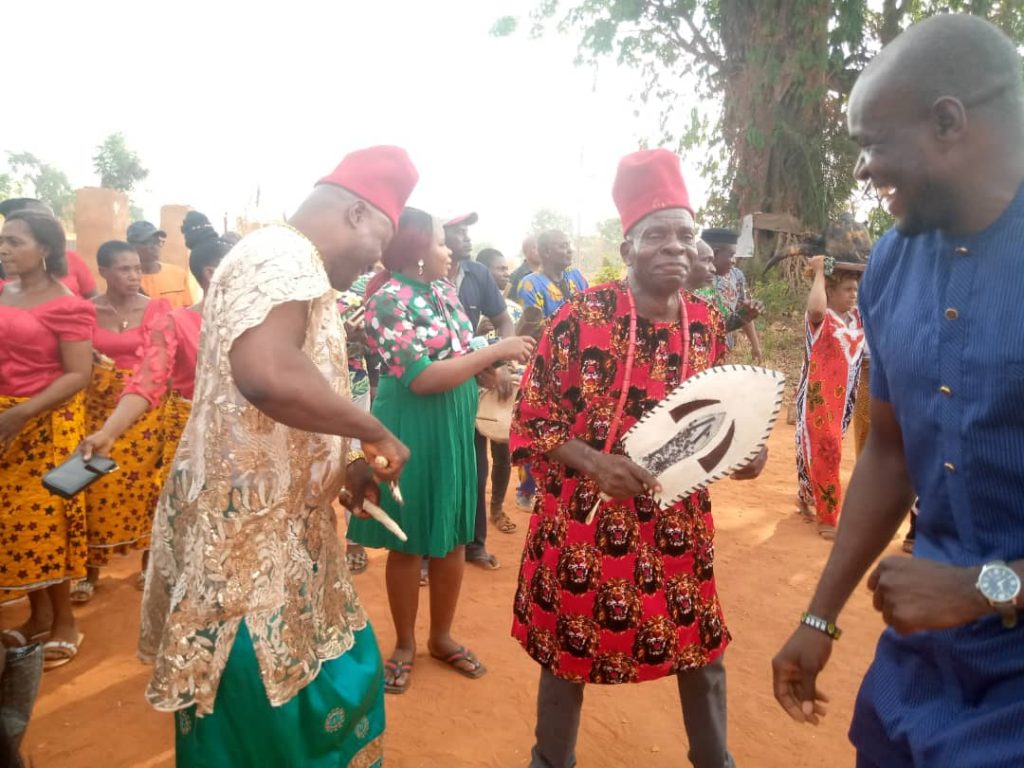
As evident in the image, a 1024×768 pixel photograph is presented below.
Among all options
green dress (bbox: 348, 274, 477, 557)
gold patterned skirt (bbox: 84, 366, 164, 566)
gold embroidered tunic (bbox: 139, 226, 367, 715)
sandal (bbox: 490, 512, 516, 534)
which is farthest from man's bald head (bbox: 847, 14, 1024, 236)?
sandal (bbox: 490, 512, 516, 534)

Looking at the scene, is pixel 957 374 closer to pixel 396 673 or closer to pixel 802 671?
pixel 802 671

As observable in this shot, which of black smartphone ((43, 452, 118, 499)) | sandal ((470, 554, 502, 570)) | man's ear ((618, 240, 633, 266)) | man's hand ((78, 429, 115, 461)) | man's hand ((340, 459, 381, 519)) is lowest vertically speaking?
sandal ((470, 554, 502, 570))

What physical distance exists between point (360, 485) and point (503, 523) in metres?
3.62

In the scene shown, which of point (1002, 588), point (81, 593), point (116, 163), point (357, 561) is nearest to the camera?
point (1002, 588)

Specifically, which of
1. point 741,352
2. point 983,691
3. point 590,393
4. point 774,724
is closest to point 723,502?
point 774,724

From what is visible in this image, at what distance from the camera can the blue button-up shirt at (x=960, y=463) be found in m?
1.16

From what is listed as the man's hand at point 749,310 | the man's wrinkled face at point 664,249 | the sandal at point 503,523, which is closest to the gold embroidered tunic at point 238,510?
the man's wrinkled face at point 664,249

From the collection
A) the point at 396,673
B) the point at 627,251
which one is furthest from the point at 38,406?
the point at 627,251

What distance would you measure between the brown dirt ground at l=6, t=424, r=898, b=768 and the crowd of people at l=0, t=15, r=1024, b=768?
A: 8.7 inches

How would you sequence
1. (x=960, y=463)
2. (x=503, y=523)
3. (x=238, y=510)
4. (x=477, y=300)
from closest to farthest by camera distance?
(x=960, y=463)
(x=238, y=510)
(x=477, y=300)
(x=503, y=523)

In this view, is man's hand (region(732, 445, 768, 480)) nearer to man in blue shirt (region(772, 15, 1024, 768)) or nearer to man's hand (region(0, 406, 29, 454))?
man in blue shirt (region(772, 15, 1024, 768))

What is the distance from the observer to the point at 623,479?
1.99m

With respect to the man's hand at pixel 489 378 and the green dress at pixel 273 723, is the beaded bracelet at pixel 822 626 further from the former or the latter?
the man's hand at pixel 489 378

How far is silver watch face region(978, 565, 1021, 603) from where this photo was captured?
1101 mm
